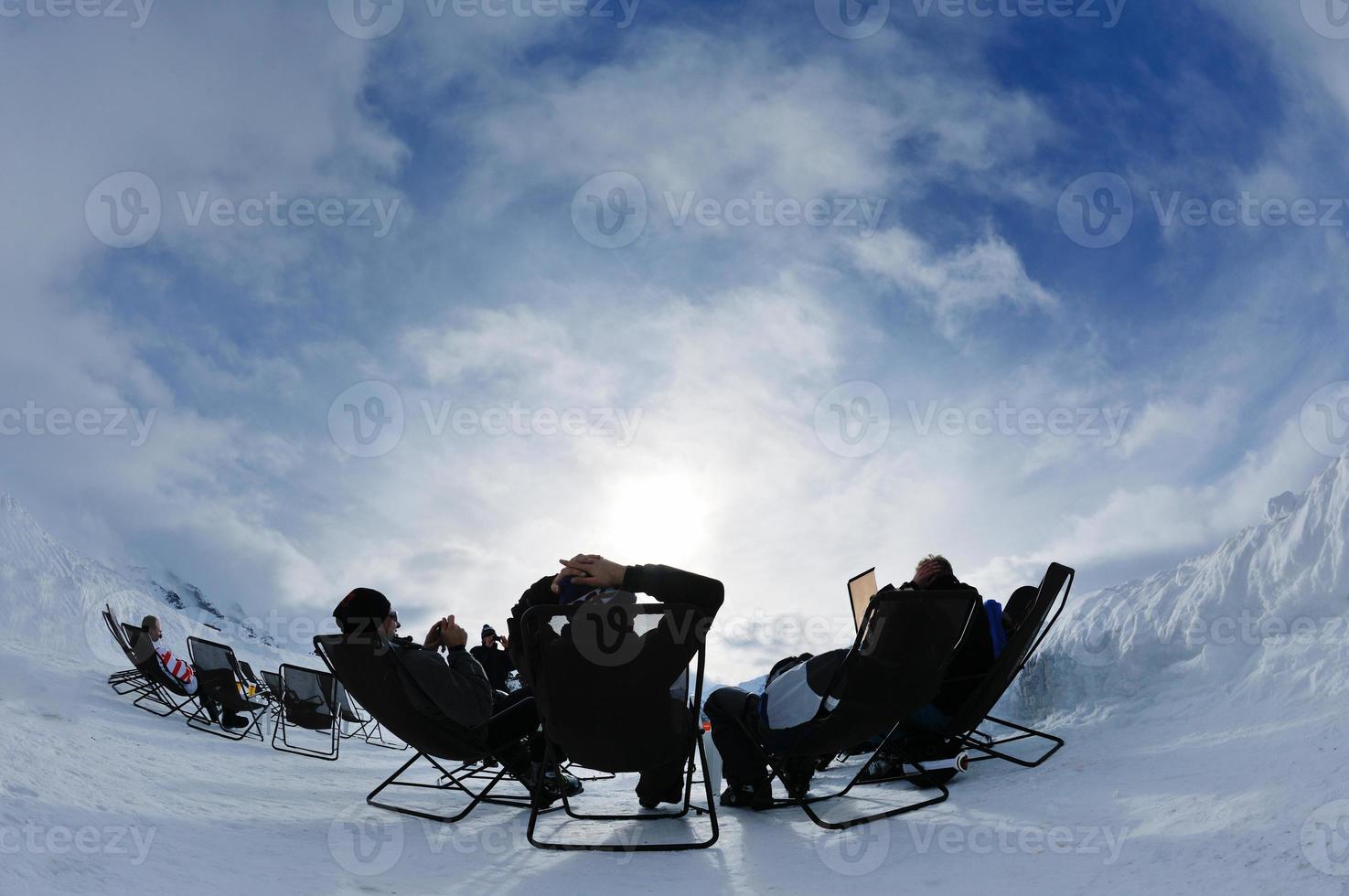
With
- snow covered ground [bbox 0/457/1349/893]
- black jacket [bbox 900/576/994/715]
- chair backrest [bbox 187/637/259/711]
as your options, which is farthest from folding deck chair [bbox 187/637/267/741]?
black jacket [bbox 900/576/994/715]

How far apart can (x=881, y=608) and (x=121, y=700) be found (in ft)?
29.1

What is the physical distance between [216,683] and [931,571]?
7.72m

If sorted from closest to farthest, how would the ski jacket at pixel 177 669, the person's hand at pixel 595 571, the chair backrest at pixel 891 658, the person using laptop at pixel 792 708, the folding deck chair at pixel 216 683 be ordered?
1. the person's hand at pixel 595 571
2. the chair backrest at pixel 891 658
3. the person using laptop at pixel 792 708
4. the folding deck chair at pixel 216 683
5. the ski jacket at pixel 177 669

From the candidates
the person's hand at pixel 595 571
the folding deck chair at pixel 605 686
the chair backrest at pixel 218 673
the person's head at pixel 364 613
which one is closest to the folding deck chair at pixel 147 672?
the chair backrest at pixel 218 673

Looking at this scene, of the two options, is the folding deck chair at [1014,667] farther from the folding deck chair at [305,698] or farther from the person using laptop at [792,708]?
the folding deck chair at [305,698]

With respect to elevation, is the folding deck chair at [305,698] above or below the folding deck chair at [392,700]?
above

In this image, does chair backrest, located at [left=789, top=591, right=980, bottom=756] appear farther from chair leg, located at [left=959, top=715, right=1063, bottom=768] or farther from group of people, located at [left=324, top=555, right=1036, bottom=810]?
chair leg, located at [left=959, top=715, right=1063, bottom=768]

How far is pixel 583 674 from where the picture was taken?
273 cm

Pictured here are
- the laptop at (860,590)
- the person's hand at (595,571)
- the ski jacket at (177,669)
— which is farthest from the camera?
the ski jacket at (177,669)

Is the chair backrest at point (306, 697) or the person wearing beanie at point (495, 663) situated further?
the chair backrest at point (306, 697)

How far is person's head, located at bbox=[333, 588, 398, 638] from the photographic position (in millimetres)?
3611

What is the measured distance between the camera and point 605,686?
2732 millimetres

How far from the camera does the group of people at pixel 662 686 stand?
274 centimetres

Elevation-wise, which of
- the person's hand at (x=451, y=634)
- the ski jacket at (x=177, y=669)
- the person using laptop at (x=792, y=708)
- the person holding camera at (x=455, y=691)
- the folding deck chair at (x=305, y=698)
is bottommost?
the person using laptop at (x=792, y=708)
